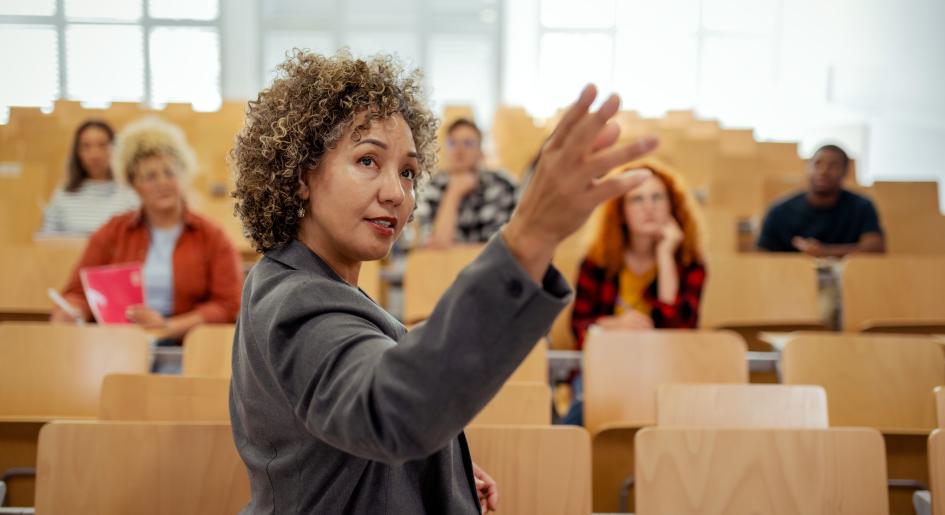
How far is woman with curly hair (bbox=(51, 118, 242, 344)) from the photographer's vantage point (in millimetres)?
3023

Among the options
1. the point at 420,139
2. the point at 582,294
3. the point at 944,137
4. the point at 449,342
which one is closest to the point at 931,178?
the point at 944,137

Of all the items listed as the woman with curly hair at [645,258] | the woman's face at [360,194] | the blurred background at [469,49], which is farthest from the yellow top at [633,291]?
the blurred background at [469,49]

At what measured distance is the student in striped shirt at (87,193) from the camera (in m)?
4.21

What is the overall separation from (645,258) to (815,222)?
202 centimetres

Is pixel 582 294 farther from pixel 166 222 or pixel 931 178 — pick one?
pixel 931 178

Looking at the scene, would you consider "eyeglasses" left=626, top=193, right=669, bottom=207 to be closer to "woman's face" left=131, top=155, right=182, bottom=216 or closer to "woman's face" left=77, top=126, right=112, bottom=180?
"woman's face" left=131, top=155, right=182, bottom=216

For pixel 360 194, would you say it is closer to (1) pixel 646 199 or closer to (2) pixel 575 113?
(2) pixel 575 113

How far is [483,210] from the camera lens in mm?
4312

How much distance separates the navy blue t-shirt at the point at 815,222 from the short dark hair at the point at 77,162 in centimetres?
339

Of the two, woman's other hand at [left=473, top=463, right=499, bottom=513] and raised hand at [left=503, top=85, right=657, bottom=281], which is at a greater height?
raised hand at [left=503, top=85, right=657, bottom=281]

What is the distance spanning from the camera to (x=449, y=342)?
77 cm

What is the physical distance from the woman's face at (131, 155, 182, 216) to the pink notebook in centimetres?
27

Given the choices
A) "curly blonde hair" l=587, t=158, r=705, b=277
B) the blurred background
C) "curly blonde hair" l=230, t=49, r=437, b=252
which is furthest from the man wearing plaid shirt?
the blurred background

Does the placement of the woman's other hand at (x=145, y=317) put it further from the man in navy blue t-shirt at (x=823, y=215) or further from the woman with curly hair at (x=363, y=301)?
the man in navy blue t-shirt at (x=823, y=215)
